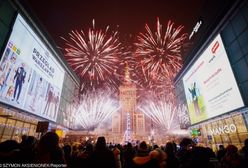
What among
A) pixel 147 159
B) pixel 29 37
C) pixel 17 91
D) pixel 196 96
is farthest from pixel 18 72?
pixel 196 96

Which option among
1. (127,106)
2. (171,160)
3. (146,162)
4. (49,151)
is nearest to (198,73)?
(171,160)

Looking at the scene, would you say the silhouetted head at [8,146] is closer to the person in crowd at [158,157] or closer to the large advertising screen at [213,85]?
the person in crowd at [158,157]

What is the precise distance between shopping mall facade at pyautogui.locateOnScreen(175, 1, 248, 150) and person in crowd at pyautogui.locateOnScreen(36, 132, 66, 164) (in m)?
22.0

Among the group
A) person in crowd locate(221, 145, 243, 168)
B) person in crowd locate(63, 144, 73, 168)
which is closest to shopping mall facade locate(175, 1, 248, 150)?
person in crowd locate(221, 145, 243, 168)

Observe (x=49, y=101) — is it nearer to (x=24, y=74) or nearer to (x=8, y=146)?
(x=24, y=74)

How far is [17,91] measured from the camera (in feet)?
68.4

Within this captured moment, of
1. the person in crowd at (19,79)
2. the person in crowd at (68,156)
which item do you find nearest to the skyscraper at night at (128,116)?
the person in crowd at (19,79)

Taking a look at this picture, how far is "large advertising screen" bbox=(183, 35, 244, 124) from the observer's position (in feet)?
68.6

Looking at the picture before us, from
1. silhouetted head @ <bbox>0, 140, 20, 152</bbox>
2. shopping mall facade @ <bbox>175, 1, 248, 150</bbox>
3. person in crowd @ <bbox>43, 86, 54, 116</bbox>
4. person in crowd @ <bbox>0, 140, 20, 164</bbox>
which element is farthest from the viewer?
person in crowd @ <bbox>43, 86, 54, 116</bbox>

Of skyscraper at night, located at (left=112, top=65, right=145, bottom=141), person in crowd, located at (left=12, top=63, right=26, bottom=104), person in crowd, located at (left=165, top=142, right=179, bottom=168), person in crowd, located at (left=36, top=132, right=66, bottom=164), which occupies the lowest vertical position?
person in crowd, located at (left=165, top=142, right=179, bottom=168)

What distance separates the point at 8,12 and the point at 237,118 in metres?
32.1

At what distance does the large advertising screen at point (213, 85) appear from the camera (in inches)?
823

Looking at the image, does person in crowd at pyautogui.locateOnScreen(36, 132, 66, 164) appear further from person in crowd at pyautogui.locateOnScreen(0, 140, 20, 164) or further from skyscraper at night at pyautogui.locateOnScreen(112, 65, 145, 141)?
skyscraper at night at pyautogui.locateOnScreen(112, 65, 145, 141)

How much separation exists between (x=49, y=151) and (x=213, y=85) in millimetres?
26058
